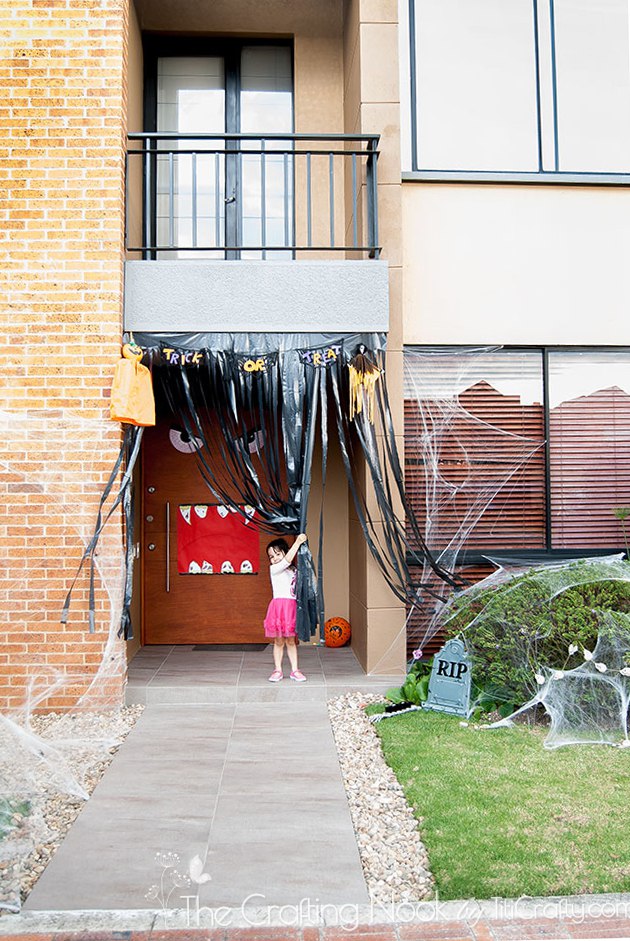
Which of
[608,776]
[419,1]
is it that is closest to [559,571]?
[608,776]

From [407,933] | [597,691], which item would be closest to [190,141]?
[597,691]

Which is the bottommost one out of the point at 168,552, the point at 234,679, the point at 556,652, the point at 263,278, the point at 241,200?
the point at 234,679

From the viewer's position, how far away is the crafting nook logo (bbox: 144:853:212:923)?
2.97 meters

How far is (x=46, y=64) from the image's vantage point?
5516 mm

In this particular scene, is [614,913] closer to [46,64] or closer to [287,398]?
[287,398]

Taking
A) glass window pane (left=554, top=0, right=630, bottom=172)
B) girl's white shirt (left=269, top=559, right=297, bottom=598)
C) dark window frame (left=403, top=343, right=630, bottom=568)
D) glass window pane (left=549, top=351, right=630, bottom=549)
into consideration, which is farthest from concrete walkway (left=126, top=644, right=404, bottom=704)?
glass window pane (left=554, top=0, right=630, bottom=172)

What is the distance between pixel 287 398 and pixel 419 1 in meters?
3.69

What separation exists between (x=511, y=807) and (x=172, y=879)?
167 centimetres

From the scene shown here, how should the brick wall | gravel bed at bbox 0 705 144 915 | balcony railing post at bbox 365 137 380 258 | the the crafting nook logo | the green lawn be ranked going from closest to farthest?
the the crafting nook logo
the green lawn
gravel bed at bbox 0 705 144 915
the brick wall
balcony railing post at bbox 365 137 380 258

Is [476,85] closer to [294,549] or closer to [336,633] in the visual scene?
[294,549]

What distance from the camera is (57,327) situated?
5469mm

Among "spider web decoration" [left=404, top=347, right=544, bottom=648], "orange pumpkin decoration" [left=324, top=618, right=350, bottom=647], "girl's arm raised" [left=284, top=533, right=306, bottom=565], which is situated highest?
"spider web decoration" [left=404, top=347, right=544, bottom=648]

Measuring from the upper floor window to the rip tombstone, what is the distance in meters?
3.96

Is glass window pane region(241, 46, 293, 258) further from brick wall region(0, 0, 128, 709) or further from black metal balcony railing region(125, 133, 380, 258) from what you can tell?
brick wall region(0, 0, 128, 709)
